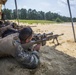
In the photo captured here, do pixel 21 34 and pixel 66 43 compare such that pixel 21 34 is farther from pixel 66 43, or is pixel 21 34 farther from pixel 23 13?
pixel 23 13

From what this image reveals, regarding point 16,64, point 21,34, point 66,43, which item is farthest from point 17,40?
point 66,43

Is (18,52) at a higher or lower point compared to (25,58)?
higher

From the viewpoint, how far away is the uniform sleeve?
4.11 metres

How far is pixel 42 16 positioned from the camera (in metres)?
63.6

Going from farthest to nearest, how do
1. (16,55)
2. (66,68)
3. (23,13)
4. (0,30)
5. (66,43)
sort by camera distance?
(23,13) < (66,43) < (0,30) < (66,68) < (16,55)

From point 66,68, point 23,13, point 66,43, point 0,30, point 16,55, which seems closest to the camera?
point 16,55

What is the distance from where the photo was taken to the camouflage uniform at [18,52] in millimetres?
4121

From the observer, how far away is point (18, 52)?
13.5ft

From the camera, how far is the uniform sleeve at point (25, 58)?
4113 millimetres

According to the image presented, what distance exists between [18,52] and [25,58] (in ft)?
0.51

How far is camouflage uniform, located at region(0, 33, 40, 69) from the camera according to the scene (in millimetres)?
4121

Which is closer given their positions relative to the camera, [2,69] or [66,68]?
[2,69]

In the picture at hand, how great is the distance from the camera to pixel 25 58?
13.5 ft

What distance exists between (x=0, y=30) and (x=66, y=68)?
218cm
